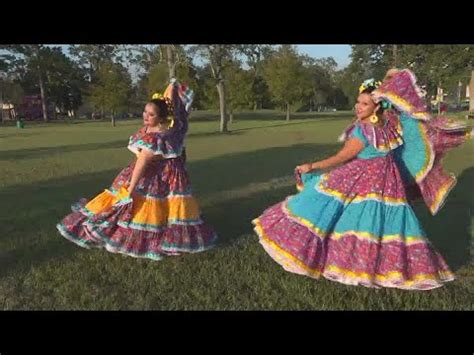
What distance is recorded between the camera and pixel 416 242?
448 centimetres

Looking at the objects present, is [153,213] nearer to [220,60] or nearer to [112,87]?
[220,60]

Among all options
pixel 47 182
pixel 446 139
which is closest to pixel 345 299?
pixel 446 139

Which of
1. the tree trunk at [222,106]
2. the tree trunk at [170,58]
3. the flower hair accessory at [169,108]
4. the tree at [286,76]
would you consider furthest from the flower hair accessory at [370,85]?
the tree at [286,76]

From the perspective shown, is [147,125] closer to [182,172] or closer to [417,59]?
[182,172]

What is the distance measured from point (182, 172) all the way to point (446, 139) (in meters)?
2.86

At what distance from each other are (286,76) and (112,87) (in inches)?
621

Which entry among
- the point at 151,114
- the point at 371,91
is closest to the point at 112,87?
the point at 151,114

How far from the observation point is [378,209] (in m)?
4.54

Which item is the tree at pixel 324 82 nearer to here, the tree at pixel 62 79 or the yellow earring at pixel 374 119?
the tree at pixel 62 79

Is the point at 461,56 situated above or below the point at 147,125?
above

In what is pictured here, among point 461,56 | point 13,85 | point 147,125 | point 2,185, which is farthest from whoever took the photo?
point 13,85

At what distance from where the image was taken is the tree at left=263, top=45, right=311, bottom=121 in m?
46.0

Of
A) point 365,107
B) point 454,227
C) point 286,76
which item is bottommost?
point 454,227

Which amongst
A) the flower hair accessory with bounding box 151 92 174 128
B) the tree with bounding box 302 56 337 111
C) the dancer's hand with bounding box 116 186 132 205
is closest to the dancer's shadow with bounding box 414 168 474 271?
the flower hair accessory with bounding box 151 92 174 128
